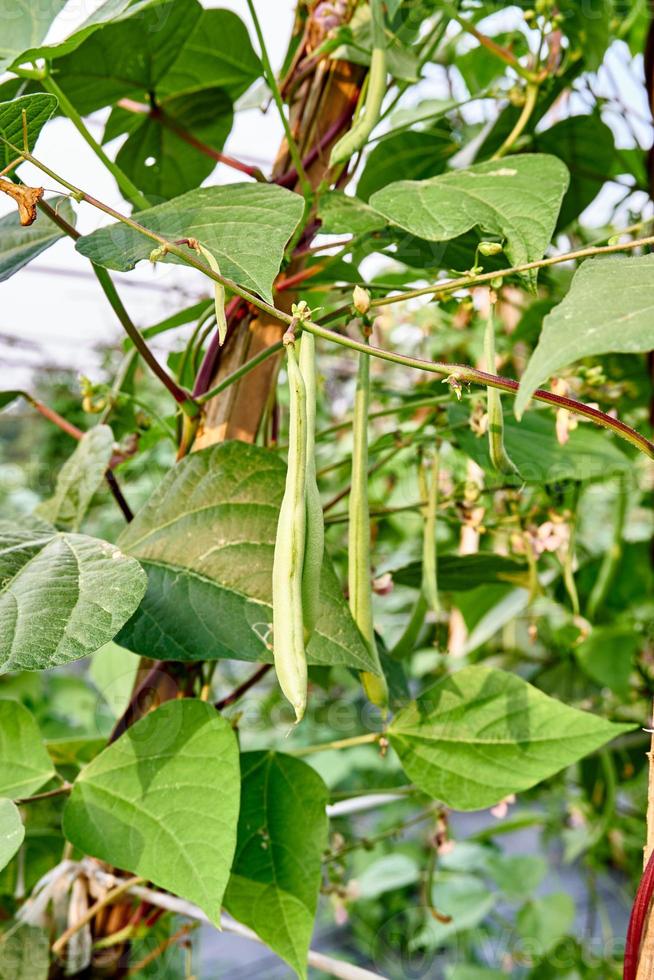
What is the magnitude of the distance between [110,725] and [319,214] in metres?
0.40

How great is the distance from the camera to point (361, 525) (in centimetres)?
39

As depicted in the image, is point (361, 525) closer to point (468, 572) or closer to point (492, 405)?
point (492, 405)

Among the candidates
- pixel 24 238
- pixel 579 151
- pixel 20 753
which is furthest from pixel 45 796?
pixel 579 151

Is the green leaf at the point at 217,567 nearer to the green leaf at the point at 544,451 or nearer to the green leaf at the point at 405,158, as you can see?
the green leaf at the point at 544,451

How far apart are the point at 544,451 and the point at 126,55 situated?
13.4 inches

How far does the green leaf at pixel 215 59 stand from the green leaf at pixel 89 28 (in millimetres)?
118

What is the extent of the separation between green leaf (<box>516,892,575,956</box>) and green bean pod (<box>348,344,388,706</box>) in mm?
949

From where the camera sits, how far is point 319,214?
0.43m

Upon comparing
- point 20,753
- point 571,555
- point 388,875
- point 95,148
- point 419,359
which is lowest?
point 388,875

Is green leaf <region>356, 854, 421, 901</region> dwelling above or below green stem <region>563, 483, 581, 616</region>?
below

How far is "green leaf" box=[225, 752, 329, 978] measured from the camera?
0.42 m

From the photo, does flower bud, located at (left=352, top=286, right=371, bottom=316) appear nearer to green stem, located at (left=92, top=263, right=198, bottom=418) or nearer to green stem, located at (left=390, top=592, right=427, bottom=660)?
green stem, located at (left=92, top=263, right=198, bottom=418)

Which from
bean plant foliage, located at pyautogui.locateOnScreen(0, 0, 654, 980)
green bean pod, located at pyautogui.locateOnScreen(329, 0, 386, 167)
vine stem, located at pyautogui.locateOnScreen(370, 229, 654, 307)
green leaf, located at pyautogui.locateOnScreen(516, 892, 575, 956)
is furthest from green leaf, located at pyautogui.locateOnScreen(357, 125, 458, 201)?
green leaf, located at pyautogui.locateOnScreen(516, 892, 575, 956)

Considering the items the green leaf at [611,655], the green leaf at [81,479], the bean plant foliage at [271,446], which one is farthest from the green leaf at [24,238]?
the green leaf at [611,655]
